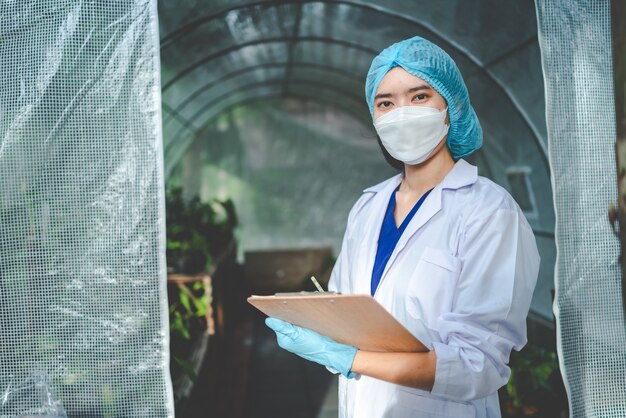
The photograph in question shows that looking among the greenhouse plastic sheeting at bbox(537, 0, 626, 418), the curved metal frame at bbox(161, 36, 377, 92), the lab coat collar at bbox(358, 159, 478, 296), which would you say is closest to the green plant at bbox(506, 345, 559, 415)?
the greenhouse plastic sheeting at bbox(537, 0, 626, 418)

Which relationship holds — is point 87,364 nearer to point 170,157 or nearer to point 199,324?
point 199,324

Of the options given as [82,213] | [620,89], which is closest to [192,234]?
[82,213]

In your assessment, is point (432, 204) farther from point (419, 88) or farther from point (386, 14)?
point (386, 14)

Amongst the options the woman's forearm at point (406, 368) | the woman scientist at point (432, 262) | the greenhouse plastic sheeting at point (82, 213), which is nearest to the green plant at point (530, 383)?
the woman scientist at point (432, 262)

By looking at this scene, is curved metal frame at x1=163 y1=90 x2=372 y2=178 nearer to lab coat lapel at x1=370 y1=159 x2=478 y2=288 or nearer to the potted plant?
the potted plant

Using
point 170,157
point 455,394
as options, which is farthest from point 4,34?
point 170,157

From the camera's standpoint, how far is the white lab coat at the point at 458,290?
1.58 meters

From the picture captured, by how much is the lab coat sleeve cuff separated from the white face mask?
2.29 feet

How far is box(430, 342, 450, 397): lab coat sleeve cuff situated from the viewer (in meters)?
1.54

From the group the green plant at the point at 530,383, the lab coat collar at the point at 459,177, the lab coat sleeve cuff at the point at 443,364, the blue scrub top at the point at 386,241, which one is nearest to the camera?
the lab coat sleeve cuff at the point at 443,364

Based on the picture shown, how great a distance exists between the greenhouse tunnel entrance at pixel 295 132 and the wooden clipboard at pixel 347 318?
909mm

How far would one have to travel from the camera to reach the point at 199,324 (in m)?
5.39

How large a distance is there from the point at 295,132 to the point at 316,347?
8.89 metres

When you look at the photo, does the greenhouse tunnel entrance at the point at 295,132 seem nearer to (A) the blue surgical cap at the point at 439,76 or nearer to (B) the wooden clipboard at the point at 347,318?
(A) the blue surgical cap at the point at 439,76
